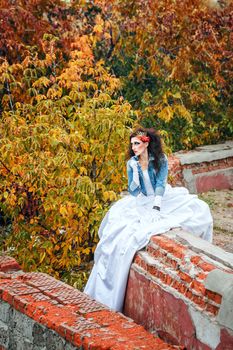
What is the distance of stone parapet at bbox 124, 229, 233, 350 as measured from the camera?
17.3 ft

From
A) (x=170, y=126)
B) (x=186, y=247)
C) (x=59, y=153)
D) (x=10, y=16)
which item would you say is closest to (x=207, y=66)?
(x=170, y=126)

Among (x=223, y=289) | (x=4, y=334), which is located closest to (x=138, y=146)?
(x=4, y=334)

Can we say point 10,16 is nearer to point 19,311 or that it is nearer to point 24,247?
point 24,247

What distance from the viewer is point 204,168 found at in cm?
1298

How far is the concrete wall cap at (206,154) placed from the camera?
1263 centimetres

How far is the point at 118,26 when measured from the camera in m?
13.4

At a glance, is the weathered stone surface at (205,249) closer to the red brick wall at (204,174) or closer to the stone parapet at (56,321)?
the stone parapet at (56,321)

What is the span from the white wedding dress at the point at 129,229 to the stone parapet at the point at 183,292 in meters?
0.11

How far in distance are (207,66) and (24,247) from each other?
710 centimetres

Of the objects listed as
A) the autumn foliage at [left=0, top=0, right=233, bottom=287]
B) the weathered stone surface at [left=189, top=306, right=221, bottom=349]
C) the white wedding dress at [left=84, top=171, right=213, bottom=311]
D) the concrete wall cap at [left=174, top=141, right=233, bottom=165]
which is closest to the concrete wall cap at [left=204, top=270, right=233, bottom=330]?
the weathered stone surface at [left=189, top=306, right=221, bottom=349]

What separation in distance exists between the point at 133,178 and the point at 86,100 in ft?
5.34

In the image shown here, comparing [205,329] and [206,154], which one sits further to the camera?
[206,154]

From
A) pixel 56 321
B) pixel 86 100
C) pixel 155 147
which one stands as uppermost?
pixel 86 100

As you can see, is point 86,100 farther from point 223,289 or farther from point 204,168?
point 204,168
